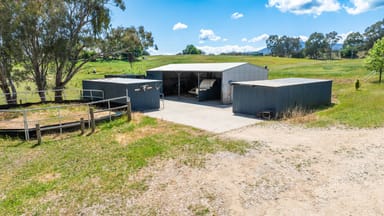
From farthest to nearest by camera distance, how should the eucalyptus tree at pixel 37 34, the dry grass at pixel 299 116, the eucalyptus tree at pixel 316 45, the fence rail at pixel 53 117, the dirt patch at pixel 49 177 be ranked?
1. the eucalyptus tree at pixel 316 45
2. the eucalyptus tree at pixel 37 34
3. the dry grass at pixel 299 116
4. the fence rail at pixel 53 117
5. the dirt patch at pixel 49 177

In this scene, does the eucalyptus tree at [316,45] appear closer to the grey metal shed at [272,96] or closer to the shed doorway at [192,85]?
the shed doorway at [192,85]

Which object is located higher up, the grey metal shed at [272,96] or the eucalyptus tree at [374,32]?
the eucalyptus tree at [374,32]

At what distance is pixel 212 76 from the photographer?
19672mm

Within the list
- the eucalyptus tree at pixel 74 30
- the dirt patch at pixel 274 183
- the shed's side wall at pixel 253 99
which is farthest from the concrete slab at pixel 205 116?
the eucalyptus tree at pixel 74 30

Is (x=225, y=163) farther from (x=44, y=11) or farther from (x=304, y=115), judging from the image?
(x=44, y=11)

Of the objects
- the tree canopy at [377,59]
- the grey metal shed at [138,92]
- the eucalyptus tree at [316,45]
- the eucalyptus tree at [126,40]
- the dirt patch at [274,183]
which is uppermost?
the eucalyptus tree at [316,45]

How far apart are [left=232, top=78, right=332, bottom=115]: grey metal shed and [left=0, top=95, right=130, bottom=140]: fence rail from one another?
552cm

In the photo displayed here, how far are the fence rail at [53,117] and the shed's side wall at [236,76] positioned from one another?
21.0 feet

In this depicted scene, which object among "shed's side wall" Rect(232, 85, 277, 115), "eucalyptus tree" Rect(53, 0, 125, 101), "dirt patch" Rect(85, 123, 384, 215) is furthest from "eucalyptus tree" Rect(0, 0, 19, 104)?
"dirt patch" Rect(85, 123, 384, 215)

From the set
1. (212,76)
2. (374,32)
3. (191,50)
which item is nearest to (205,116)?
(212,76)

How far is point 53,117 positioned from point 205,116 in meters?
6.70

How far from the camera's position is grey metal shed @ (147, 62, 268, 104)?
16312mm

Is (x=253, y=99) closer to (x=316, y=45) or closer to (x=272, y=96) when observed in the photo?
(x=272, y=96)

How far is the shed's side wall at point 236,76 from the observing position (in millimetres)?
16188
